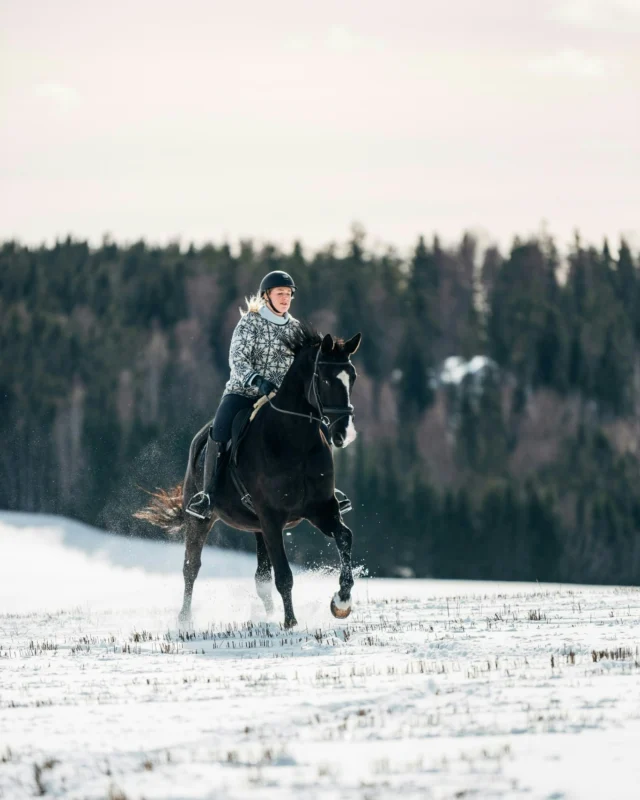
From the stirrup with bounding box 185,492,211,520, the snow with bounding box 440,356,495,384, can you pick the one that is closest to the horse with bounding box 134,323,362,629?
the stirrup with bounding box 185,492,211,520

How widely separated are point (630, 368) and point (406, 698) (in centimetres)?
7794

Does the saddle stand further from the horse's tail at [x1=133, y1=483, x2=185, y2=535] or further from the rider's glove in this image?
the horse's tail at [x1=133, y1=483, x2=185, y2=535]

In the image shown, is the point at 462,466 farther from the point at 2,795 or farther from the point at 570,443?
the point at 2,795

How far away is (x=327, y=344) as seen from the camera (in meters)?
12.6

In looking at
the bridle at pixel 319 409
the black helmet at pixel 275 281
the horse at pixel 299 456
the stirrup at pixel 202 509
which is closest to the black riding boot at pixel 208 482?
the stirrup at pixel 202 509

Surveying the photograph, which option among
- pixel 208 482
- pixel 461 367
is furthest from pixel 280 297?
pixel 461 367

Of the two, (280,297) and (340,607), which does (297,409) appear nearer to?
(280,297)

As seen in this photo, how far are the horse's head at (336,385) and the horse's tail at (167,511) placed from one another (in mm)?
4426

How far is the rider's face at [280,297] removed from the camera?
13938 mm

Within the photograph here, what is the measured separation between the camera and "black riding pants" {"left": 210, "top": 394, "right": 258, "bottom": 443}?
1416 cm

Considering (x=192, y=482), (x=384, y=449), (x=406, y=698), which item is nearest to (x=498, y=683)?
(x=406, y=698)

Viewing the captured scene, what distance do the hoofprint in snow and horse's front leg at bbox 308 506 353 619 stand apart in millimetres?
220

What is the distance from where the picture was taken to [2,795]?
6320 mm

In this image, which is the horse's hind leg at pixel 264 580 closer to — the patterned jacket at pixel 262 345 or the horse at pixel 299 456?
the horse at pixel 299 456
